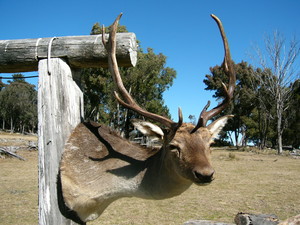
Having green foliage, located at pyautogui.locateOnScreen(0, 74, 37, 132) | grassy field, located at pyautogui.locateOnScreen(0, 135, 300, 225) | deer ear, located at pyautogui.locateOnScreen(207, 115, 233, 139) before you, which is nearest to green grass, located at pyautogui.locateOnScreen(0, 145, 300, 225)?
grassy field, located at pyautogui.locateOnScreen(0, 135, 300, 225)

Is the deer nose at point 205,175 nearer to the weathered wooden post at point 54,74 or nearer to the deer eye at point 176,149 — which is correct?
the deer eye at point 176,149

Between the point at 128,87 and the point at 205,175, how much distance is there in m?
28.9

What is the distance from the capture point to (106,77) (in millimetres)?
23969

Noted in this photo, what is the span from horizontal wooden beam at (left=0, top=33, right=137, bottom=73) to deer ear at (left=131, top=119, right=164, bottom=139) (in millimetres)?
817

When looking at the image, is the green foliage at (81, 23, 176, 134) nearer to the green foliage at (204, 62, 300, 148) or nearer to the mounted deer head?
the green foliage at (204, 62, 300, 148)

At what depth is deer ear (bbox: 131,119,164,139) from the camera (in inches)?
136

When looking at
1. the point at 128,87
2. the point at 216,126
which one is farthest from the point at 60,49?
the point at 128,87

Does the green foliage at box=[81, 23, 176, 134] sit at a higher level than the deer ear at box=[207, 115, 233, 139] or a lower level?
higher

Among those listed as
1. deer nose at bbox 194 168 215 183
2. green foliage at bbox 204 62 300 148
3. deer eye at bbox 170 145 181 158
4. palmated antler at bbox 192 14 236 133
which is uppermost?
green foliage at bbox 204 62 300 148

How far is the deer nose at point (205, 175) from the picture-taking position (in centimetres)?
275

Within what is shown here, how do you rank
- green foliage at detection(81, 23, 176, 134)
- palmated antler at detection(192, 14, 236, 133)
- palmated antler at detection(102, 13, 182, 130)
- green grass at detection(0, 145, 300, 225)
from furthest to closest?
green foliage at detection(81, 23, 176, 134) → green grass at detection(0, 145, 300, 225) → palmated antler at detection(192, 14, 236, 133) → palmated antler at detection(102, 13, 182, 130)

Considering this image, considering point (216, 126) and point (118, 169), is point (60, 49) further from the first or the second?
point (216, 126)

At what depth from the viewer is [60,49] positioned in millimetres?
2955

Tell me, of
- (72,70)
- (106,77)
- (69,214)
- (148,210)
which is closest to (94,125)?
(72,70)
